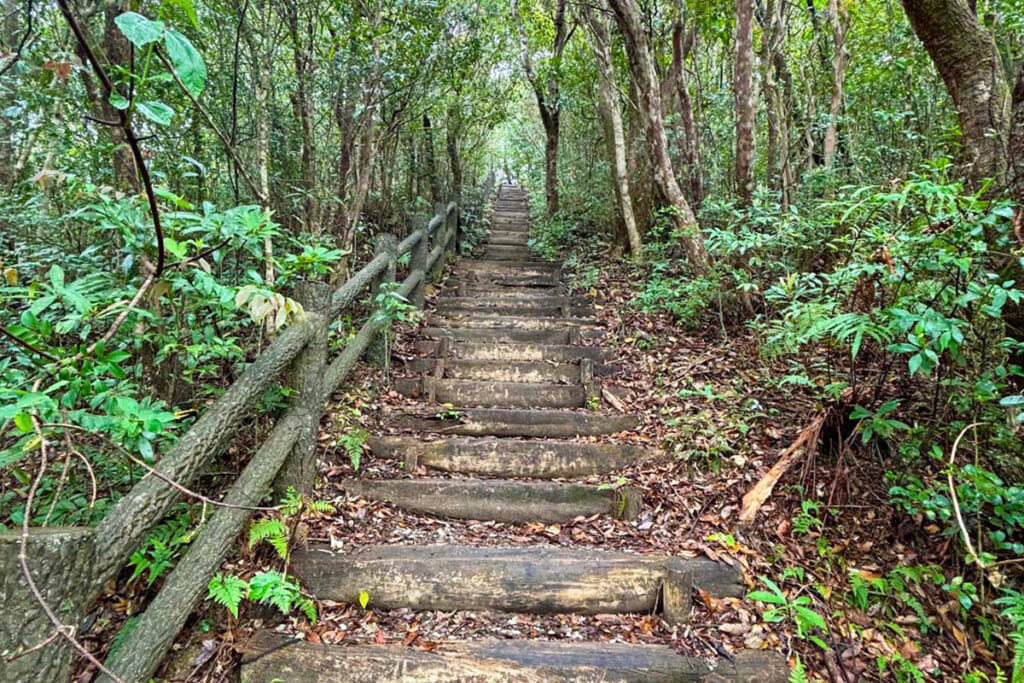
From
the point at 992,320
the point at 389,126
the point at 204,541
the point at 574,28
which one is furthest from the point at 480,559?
the point at 574,28

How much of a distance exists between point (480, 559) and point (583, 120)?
10.0 meters

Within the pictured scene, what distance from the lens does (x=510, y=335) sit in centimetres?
480

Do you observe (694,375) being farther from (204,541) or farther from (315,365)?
(204,541)

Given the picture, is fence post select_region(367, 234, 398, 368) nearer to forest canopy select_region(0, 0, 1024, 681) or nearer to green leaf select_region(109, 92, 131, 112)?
forest canopy select_region(0, 0, 1024, 681)

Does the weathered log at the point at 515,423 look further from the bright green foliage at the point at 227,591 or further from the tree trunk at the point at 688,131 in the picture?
the tree trunk at the point at 688,131

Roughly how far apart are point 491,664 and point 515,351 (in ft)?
9.03

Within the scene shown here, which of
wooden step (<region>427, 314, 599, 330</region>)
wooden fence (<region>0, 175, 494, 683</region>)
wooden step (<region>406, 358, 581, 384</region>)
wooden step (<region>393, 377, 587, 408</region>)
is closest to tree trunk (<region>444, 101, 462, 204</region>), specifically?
wooden step (<region>427, 314, 599, 330</region>)

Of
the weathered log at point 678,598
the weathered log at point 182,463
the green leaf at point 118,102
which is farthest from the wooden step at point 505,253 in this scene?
the green leaf at point 118,102

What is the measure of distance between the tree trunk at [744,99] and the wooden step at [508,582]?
3.51 meters

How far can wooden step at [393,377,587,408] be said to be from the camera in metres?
3.95

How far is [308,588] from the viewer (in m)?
2.37

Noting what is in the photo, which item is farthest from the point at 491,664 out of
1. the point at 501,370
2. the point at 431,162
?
the point at 431,162

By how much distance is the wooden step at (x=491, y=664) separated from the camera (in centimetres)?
199

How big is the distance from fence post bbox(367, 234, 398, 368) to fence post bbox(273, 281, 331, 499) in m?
1.19
